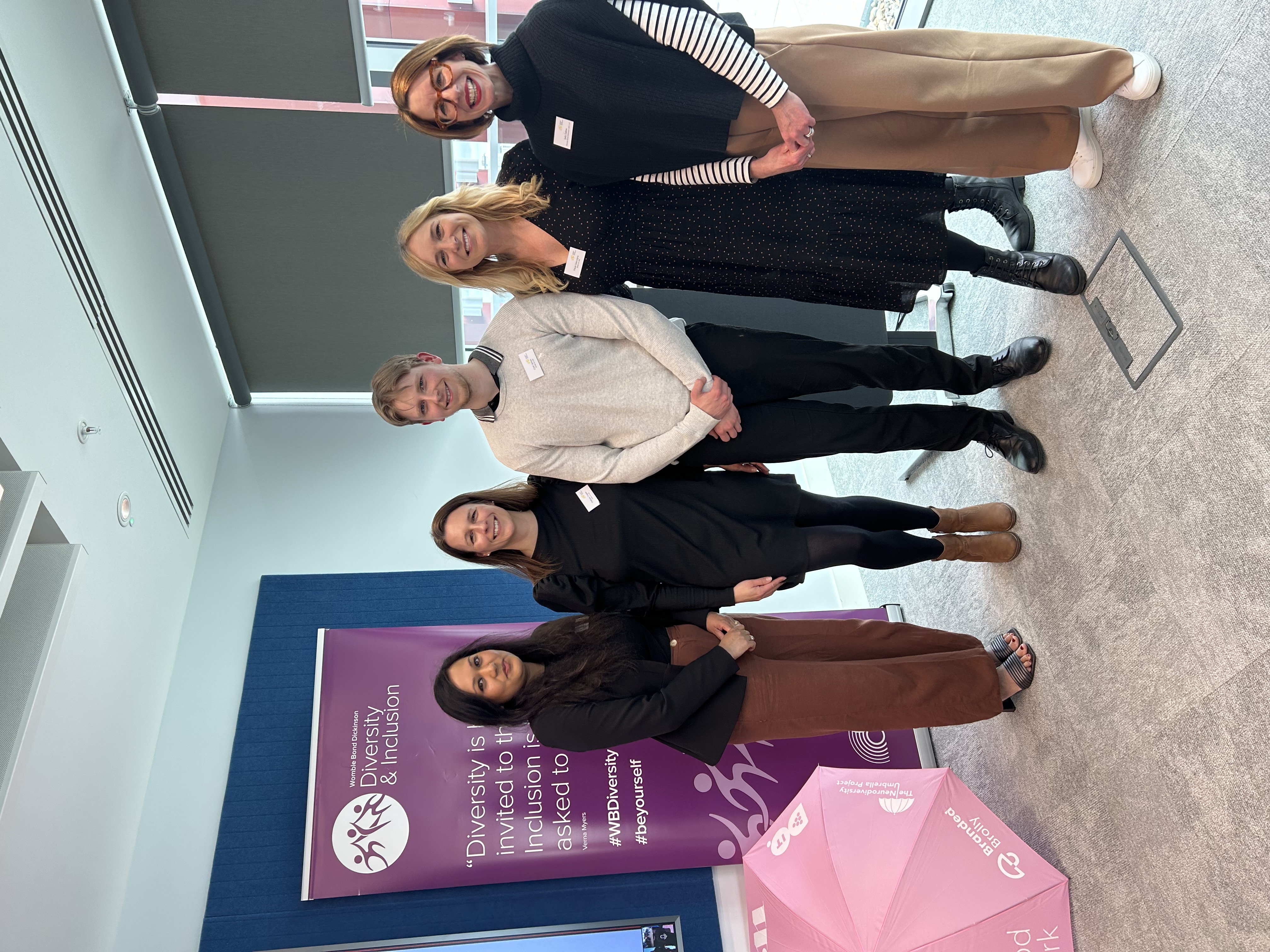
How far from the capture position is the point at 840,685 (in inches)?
101

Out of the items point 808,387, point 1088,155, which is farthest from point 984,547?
point 1088,155

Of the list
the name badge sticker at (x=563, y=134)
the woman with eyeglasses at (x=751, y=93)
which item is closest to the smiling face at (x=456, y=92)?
the woman with eyeglasses at (x=751, y=93)

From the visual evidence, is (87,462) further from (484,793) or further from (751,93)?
(751,93)

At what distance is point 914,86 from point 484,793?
2.42 m

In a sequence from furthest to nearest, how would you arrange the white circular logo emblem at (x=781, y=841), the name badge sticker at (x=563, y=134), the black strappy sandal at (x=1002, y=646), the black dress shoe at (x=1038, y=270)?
1. the black strappy sandal at (x=1002, y=646)
2. the black dress shoe at (x=1038, y=270)
3. the white circular logo emblem at (x=781, y=841)
4. the name badge sticker at (x=563, y=134)

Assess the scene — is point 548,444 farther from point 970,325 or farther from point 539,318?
point 970,325

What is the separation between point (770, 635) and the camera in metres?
2.77

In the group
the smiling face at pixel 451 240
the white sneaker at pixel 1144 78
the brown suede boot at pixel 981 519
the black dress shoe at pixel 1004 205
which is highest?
the black dress shoe at pixel 1004 205

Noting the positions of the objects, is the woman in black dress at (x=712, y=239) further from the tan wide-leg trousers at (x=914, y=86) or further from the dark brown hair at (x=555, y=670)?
the dark brown hair at (x=555, y=670)

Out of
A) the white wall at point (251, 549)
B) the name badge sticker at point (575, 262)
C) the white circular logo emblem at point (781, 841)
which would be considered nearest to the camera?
the name badge sticker at point (575, 262)

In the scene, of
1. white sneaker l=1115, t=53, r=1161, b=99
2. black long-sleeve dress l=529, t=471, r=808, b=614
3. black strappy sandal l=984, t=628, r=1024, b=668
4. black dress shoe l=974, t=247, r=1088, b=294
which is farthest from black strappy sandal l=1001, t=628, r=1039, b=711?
white sneaker l=1115, t=53, r=1161, b=99

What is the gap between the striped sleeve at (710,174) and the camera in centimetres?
222

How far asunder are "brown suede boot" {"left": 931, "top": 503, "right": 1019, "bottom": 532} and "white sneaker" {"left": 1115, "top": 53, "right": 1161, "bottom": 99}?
1211 millimetres

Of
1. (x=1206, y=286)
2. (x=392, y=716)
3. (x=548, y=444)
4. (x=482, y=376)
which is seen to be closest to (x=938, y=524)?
(x=1206, y=286)
